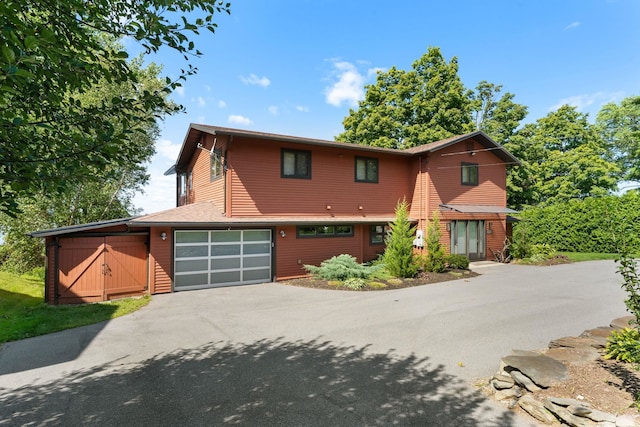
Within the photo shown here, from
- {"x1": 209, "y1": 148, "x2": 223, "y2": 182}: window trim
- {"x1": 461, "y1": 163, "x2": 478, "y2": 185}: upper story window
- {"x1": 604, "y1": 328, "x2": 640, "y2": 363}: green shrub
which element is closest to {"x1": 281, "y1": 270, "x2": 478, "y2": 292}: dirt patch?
{"x1": 209, "y1": 148, "x2": 223, "y2": 182}: window trim

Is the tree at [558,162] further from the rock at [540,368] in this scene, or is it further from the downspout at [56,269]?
the downspout at [56,269]

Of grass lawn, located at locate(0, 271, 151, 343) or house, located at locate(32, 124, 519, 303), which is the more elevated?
house, located at locate(32, 124, 519, 303)

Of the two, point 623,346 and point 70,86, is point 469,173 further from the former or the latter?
point 70,86

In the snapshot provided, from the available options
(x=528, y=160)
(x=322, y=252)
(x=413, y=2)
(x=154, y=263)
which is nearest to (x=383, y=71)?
(x=528, y=160)

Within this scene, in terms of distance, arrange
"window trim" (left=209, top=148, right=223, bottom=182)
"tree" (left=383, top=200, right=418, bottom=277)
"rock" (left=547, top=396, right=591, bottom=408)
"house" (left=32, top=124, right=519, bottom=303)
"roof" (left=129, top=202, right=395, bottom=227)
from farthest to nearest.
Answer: "window trim" (left=209, top=148, right=223, bottom=182)
"tree" (left=383, top=200, right=418, bottom=277)
"roof" (left=129, top=202, right=395, bottom=227)
"house" (left=32, top=124, right=519, bottom=303)
"rock" (left=547, top=396, right=591, bottom=408)

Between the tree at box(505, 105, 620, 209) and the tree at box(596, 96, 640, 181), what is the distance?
9.69 ft

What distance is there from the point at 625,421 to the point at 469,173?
53.1 feet

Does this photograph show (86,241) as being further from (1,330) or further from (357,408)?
(357,408)

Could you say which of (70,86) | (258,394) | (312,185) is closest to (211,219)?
(312,185)

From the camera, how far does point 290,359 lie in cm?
565

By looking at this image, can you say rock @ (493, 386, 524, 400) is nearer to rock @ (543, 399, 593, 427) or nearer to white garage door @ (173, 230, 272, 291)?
rock @ (543, 399, 593, 427)

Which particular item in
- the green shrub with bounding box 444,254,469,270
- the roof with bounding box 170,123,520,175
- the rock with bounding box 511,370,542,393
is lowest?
the rock with bounding box 511,370,542,393

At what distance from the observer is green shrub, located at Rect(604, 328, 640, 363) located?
450 centimetres

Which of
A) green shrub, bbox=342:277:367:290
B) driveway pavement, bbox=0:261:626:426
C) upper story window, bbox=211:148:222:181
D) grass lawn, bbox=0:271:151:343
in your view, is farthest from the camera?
upper story window, bbox=211:148:222:181
